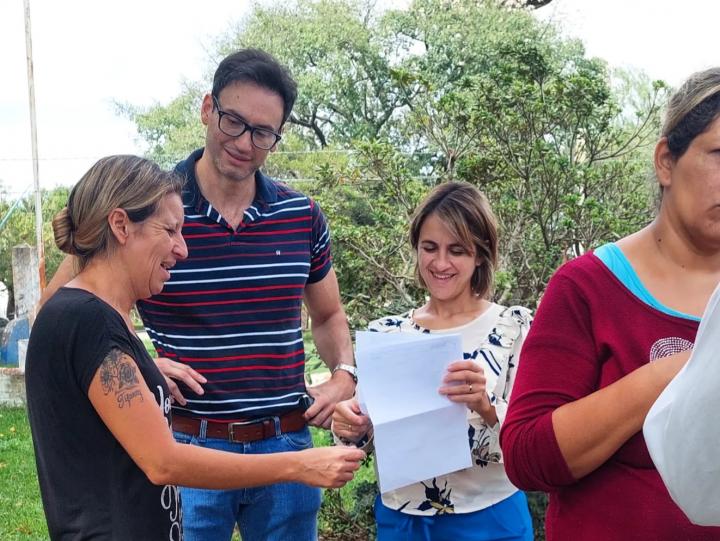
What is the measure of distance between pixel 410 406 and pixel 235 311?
0.75 metres

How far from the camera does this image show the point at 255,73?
2.85 metres

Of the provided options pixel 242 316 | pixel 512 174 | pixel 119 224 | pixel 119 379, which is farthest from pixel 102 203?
pixel 512 174

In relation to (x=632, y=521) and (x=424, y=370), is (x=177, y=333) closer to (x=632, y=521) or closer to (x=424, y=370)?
(x=424, y=370)

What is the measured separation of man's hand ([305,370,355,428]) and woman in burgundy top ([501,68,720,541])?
1.17 m

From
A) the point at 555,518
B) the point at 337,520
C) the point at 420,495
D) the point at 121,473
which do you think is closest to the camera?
the point at 555,518

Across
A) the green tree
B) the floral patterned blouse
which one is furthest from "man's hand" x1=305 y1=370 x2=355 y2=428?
the green tree

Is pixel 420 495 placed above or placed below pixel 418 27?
below

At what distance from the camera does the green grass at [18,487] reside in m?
5.93

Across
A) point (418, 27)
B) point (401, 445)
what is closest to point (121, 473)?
point (401, 445)

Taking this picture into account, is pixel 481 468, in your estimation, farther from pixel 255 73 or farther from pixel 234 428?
pixel 255 73

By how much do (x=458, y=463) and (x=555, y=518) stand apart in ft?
2.23

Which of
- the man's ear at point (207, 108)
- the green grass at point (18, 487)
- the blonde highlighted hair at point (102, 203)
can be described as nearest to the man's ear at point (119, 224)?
the blonde highlighted hair at point (102, 203)

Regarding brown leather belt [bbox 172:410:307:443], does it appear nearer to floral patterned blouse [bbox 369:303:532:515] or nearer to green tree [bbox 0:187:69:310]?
floral patterned blouse [bbox 369:303:532:515]

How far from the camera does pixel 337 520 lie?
4645mm
